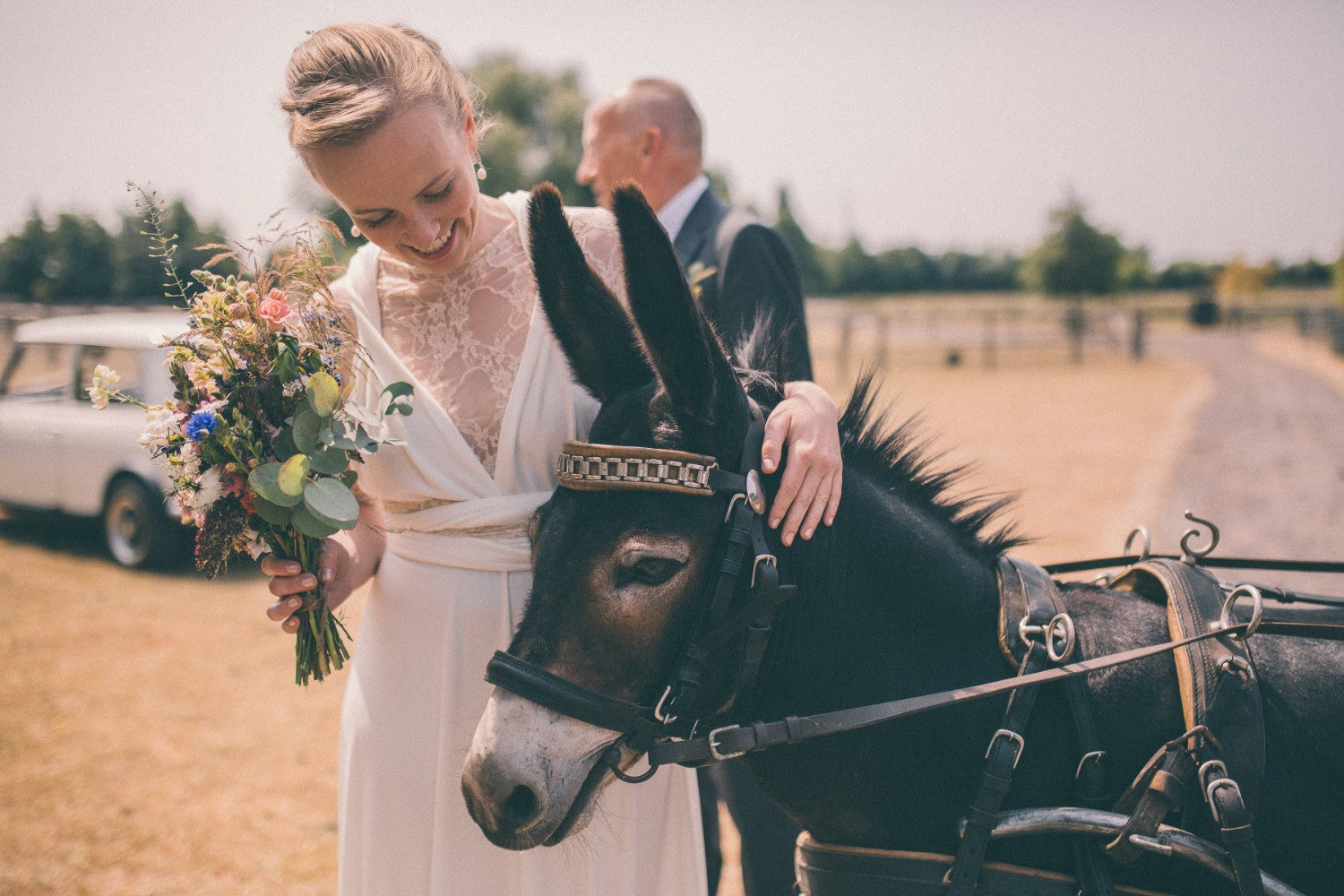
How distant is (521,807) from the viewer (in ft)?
4.83

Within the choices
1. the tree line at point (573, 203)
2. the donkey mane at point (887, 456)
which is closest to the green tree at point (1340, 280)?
the tree line at point (573, 203)

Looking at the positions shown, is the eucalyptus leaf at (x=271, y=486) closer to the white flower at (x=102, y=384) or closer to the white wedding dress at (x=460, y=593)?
the white wedding dress at (x=460, y=593)

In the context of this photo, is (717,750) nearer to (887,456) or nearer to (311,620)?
(887,456)

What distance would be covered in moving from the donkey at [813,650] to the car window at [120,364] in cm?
703

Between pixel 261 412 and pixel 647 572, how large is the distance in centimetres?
99

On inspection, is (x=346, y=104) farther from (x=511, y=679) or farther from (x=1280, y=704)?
(x=1280, y=704)

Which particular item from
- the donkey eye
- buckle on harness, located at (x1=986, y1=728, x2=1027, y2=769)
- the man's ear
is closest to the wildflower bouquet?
the donkey eye

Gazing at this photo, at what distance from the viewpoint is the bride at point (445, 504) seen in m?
1.85

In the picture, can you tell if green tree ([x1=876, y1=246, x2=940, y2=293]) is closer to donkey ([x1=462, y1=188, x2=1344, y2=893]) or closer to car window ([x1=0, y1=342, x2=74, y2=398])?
car window ([x1=0, y1=342, x2=74, y2=398])

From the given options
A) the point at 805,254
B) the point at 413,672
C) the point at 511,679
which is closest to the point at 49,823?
the point at 413,672

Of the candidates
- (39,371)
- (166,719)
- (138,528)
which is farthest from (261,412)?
(39,371)

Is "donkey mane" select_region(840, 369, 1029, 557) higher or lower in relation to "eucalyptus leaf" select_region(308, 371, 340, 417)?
lower

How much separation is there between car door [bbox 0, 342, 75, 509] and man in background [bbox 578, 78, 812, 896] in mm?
7280

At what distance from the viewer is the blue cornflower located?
1740mm
